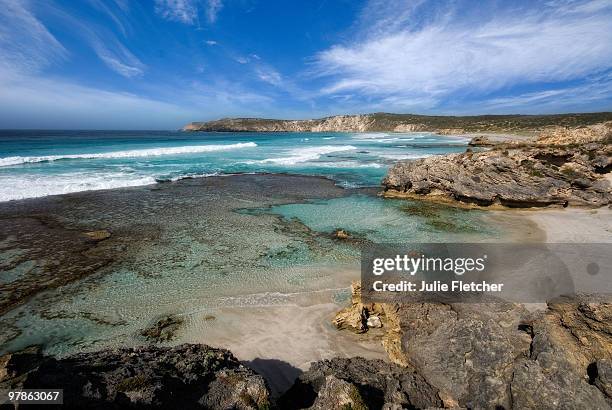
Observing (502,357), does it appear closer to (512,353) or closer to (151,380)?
(512,353)

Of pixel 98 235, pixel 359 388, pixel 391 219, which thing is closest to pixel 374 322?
pixel 359 388

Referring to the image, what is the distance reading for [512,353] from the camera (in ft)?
14.3

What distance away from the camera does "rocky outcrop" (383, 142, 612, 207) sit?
16.4m

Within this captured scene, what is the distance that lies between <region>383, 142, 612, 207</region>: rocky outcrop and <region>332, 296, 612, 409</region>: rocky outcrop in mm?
12795

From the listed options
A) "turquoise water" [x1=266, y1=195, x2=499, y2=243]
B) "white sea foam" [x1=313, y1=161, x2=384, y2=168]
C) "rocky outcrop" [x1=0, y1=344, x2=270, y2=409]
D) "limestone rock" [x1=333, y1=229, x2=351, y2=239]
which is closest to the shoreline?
"rocky outcrop" [x1=0, y1=344, x2=270, y2=409]

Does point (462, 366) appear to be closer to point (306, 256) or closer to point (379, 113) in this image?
point (306, 256)

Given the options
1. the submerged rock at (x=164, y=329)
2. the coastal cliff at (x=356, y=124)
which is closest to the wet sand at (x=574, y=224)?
the submerged rock at (x=164, y=329)

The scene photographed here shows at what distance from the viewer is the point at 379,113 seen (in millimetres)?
177000

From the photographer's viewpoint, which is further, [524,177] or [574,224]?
[524,177]

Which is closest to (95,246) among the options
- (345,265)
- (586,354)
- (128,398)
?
(345,265)

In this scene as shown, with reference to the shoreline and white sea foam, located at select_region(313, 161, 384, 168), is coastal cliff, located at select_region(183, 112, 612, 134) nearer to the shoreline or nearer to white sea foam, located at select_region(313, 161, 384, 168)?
white sea foam, located at select_region(313, 161, 384, 168)

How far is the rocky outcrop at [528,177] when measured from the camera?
16.4 meters

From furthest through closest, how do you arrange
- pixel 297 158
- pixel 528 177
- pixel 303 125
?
pixel 303 125 < pixel 297 158 < pixel 528 177

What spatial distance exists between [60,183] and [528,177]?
2917cm
